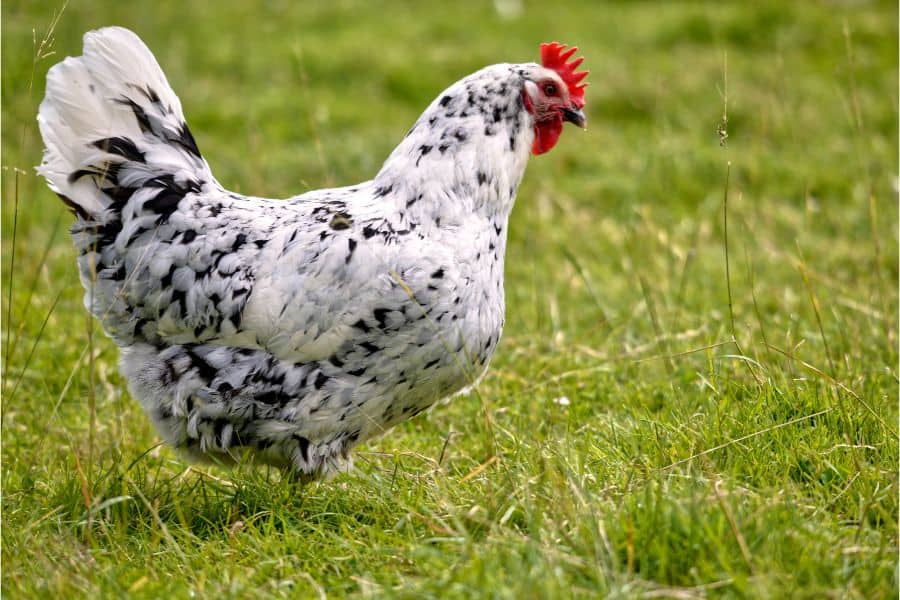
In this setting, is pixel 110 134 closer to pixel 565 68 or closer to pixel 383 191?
pixel 383 191

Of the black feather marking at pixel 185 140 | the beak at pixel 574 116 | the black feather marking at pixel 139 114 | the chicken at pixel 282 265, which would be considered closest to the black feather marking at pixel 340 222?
the chicken at pixel 282 265

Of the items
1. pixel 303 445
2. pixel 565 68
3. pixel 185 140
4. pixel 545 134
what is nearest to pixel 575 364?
pixel 545 134

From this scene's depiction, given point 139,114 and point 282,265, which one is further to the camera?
point 139,114

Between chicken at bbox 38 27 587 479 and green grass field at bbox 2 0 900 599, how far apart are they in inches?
8.4

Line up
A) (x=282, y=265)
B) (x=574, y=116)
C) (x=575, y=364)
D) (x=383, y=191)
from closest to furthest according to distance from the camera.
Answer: (x=282, y=265), (x=383, y=191), (x=574, y=116), (x=575, y=364)

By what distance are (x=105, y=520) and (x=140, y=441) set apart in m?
0.93

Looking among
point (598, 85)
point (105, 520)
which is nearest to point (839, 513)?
point (105, 520)

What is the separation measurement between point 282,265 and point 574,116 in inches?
51.4

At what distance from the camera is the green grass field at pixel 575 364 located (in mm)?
2908

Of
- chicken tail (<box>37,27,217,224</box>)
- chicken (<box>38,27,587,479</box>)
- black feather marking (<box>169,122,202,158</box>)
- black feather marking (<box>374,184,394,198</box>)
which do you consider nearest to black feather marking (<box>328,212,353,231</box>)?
chicken (<box>38,27,587,479</box>)

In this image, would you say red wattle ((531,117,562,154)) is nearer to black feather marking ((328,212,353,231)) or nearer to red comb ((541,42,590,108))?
red comb ((541,42,590,108))

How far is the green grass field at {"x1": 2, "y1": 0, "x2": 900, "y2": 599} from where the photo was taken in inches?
114

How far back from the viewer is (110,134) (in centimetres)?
376

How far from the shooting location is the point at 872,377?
4172 millimetres
